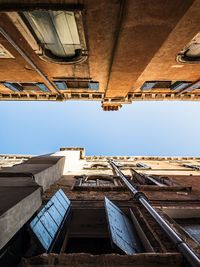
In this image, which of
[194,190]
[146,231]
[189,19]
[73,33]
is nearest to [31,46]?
[73,33]

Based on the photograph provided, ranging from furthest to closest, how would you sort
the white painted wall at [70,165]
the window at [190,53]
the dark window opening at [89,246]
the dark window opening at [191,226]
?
the white painted wall at [70,165] < the window at [190,53] < the dark window opening at [191,226] < the dark window opening at [89,246]

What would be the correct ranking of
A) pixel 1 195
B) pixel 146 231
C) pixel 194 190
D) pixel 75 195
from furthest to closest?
pixel 194 190 → pixel 75 195 → pixel 146 231 → pixel 1 195

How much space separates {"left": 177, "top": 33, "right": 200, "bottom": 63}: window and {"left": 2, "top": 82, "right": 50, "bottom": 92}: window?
22.9ft

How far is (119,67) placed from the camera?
7395mm

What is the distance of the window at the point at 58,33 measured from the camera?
514 centimetres

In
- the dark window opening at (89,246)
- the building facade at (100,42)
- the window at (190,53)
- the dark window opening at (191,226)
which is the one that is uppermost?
the window at (190,53)

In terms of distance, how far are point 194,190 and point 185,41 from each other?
520cm

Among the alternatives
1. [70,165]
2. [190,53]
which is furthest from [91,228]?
[70,165]

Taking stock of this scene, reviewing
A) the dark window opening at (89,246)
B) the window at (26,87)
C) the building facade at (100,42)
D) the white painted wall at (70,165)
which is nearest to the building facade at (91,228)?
the dark window opening at (89,246)

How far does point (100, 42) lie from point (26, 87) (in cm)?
746

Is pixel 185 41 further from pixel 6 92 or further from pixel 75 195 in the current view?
pixel 6 92

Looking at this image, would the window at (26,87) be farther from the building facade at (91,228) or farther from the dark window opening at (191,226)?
the dark window opening at (191,226)

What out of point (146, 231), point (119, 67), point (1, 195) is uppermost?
point (119, 67)

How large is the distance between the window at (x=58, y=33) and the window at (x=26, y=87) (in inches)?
148
